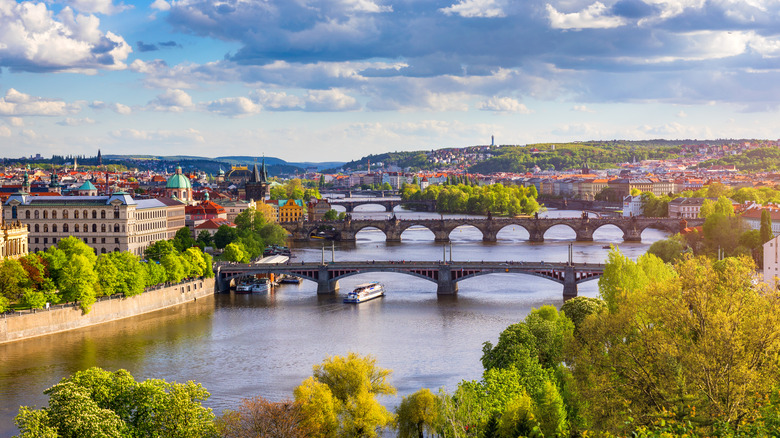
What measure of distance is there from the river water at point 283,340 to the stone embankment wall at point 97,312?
446 mm

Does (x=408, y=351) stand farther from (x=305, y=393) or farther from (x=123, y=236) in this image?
(x=123, y=236)

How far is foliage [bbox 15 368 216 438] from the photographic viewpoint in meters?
16.7

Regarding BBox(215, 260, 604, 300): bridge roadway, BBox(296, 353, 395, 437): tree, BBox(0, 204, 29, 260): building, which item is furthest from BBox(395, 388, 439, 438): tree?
BBox(0, 204, 29, 260): building

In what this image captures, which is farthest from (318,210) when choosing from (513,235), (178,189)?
(513,235)

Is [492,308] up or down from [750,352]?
down

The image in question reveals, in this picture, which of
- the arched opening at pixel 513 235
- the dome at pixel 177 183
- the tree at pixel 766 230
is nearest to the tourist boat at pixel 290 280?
the tree at pixel 766 230

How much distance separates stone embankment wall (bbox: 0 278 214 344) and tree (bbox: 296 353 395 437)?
16.1m

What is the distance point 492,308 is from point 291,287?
42.3 ft

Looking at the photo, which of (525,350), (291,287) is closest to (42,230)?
(291,287)

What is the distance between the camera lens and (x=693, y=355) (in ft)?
45.4

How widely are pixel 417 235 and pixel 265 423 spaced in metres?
63.7

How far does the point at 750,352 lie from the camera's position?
13758 millimetres

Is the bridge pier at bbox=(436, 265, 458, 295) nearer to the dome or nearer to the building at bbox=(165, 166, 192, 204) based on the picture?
the building at bbox=(165, 166, 192, 204)

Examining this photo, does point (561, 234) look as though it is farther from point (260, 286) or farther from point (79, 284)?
point (79, 284)
